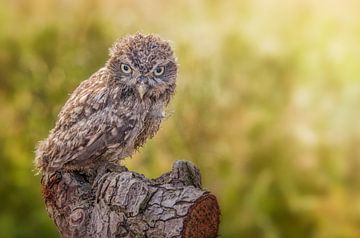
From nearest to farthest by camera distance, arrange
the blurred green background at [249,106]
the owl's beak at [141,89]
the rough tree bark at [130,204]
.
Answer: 1. the rough tree bark at [130,204]
2. the owl's beak at [141,89]
3. the blurred green background at [249,106]

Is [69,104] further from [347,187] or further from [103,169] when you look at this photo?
[347,187]

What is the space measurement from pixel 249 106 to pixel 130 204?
254cm

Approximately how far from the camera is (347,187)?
4.14 meters

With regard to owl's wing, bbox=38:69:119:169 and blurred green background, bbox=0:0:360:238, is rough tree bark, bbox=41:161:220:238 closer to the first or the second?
owl's wing, bbox=38:69:119:169

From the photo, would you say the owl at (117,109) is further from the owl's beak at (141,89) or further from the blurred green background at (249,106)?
the blurred green background at (249,106)

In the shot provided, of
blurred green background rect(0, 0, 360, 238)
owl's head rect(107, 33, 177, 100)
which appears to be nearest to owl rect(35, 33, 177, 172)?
owl's head rect(107, 33, 177, 100)

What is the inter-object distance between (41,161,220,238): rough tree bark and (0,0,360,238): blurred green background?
2.20m

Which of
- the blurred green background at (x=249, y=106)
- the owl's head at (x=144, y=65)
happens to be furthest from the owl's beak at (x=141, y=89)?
the blurred green background at (x=249, y=106)

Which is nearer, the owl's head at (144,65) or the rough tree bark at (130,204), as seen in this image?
the rough tree bark at (130,204)

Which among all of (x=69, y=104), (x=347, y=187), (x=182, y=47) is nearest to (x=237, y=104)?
(x=182, y=47)

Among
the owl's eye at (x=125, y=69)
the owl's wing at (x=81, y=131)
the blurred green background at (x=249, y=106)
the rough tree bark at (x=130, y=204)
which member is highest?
the blurred green background at (x=249, y=106)

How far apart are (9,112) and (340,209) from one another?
1.74 m

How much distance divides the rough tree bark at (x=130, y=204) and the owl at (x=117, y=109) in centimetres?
4

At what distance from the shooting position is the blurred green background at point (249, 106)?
408 cm
